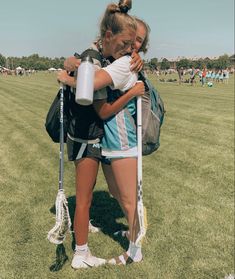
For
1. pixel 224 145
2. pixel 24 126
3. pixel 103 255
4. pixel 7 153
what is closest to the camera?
pixel 103 255

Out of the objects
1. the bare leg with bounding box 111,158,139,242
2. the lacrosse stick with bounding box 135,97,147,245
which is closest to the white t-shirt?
the lacrosse stick with bounding box 135,97,147,245

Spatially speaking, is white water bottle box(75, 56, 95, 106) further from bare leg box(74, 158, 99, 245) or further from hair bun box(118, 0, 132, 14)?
bare leg box(74, 158, 99, 245)

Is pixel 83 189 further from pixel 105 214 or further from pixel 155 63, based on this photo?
pixel 155 63

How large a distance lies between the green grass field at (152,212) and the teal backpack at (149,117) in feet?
4.74

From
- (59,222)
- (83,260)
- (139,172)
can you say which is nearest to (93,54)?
(139,172)

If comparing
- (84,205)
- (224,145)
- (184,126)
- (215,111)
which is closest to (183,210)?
(84,205)

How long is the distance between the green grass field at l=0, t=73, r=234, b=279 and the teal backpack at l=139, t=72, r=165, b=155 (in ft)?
4.74

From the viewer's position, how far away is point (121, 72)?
332 cm

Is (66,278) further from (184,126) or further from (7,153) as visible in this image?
(184,126)

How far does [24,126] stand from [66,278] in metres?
9.03

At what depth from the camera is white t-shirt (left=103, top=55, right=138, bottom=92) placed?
328 centimetres

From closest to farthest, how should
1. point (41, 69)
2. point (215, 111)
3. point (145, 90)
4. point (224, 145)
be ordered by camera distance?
1. point (145, 90)
2. point (224, 145)
3. point (215, 111)
4. point (41, 69)

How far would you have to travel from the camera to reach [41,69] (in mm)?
155250

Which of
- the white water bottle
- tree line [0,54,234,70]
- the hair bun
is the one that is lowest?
the white water bottle
